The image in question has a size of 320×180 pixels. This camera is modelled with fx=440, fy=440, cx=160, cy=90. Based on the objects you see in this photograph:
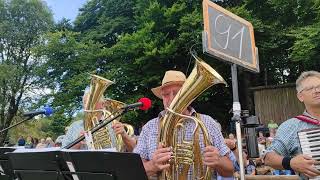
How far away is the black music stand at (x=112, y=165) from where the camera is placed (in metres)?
3.26

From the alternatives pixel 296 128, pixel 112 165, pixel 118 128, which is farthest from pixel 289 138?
pixel 118 128

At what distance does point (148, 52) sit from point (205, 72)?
1960 centimetres

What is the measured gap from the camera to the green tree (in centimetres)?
3462

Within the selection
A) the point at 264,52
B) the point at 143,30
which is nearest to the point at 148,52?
the point at 143,30

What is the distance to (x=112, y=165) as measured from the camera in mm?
3262

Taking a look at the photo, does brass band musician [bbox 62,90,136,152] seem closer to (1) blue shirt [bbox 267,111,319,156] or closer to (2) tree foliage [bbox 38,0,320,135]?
(1) blue shirt [bbox 267,111,319,156]

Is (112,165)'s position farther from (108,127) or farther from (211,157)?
(108,127)

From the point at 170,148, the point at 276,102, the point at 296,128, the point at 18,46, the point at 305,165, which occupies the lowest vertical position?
the point at 305,165

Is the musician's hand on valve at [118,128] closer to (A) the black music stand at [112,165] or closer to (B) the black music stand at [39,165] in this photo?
(B) the black music stand at [39,165]

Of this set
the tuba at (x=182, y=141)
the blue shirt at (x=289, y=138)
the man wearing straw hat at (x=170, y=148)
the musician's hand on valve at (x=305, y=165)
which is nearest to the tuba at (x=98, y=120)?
the man wearing straw hat at (x=170, y=148)

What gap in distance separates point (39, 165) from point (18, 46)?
116 feet

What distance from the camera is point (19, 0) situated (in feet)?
124

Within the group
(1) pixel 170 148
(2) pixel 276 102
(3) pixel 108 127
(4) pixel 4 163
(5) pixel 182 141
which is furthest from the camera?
(2) pixel 276 102

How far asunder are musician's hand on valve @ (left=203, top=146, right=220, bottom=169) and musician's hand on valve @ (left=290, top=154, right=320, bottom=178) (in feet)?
2.27
